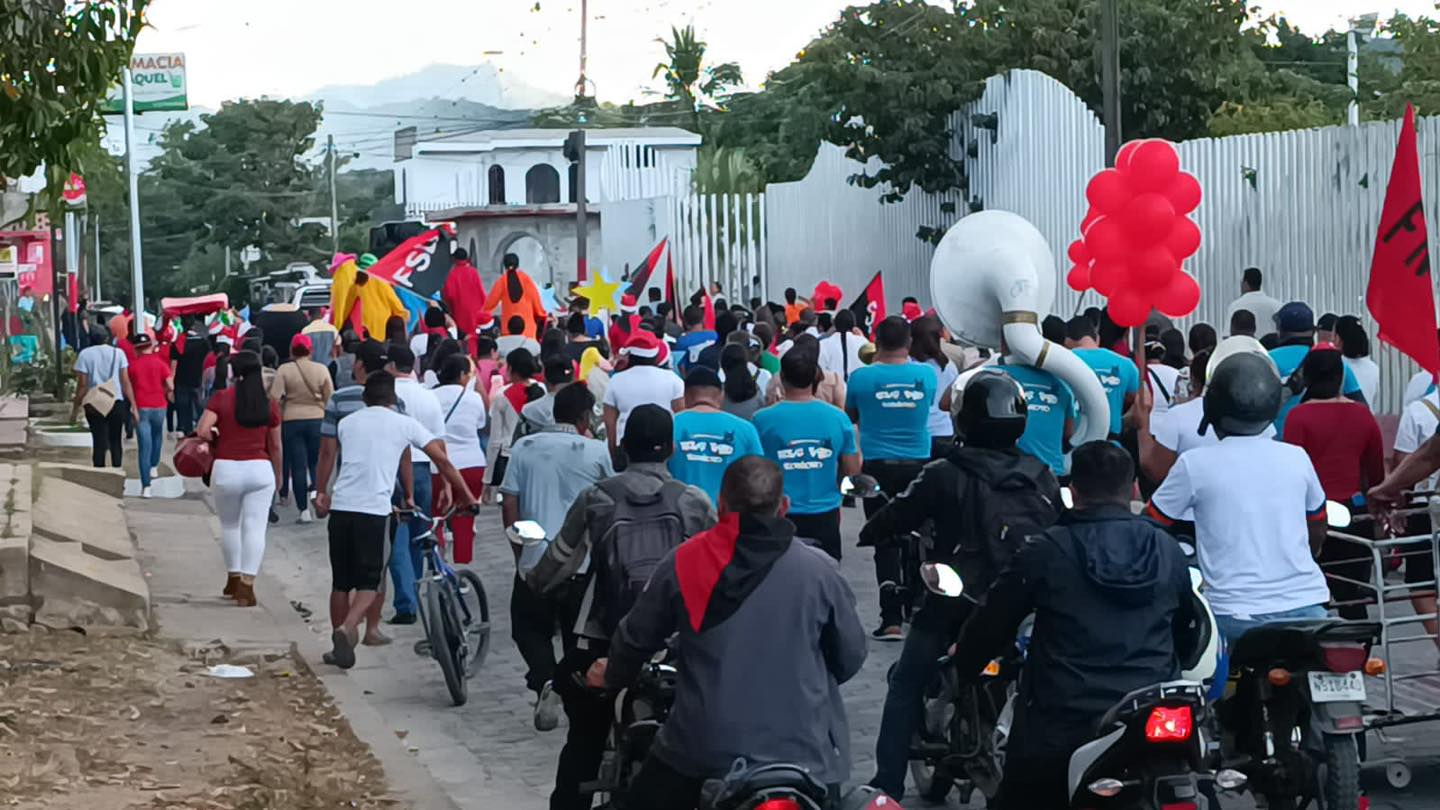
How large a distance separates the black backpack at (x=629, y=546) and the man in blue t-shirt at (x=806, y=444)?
13.2 ft

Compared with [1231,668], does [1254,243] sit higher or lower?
higher

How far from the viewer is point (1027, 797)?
20.2 ft

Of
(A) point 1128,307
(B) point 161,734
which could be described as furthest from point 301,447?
(B) point 161,734

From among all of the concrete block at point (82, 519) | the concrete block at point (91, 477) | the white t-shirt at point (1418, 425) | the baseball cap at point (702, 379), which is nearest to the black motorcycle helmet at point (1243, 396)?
the baseball cap at point (702, 379)

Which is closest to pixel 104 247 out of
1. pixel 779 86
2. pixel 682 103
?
pixel 682 103

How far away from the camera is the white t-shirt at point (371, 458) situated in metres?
12.2

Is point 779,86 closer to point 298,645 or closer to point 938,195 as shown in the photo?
point 938,195

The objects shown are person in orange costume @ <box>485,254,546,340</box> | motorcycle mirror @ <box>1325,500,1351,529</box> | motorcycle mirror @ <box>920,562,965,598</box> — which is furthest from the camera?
person in orange costume @ <box>485,254,546,340</box>

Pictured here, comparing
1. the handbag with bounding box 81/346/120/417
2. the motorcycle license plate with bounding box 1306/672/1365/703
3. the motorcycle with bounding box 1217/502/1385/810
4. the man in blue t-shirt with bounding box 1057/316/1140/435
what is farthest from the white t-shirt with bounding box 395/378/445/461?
the handbag with bounding box 81/346/120/417

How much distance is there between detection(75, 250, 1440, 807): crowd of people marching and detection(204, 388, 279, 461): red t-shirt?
2cm

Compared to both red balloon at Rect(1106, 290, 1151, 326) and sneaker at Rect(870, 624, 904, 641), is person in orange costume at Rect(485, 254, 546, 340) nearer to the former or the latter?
red balloon at Rect(1106, 290, 1151, 326)

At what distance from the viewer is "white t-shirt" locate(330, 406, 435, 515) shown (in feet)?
40.1

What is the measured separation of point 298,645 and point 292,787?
4294 mm

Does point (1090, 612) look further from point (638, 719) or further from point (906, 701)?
point (906, 701)
